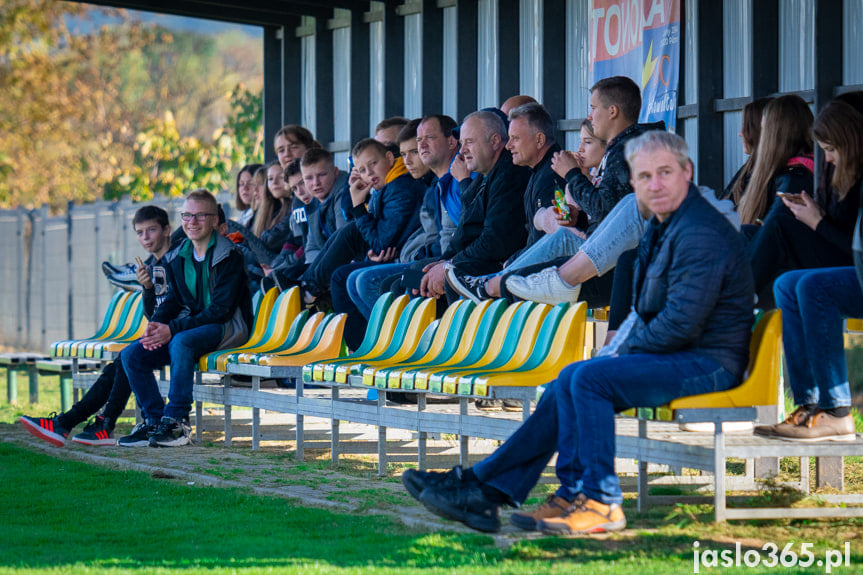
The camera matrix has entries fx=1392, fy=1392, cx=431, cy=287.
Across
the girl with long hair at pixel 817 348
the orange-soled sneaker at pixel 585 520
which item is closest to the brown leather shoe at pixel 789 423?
the girl with long hair at pixel 817 348

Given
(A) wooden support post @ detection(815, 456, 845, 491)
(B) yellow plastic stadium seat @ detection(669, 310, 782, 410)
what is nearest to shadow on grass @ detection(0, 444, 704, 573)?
(B) yellow plastic stadium seat @ detection(669, 310, 782, 410)

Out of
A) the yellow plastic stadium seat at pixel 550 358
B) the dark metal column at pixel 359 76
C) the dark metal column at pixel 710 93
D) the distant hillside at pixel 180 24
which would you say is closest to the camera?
the yellow plastic stadium seat at pixel 550 358

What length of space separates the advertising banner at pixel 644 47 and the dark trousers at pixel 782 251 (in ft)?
12.5

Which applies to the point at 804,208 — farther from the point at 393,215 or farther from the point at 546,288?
the point at 393,215

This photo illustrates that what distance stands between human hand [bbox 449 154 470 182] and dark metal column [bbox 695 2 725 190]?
6.86 feet

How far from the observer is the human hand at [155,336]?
9766 millimetres

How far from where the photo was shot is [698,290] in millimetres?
5586

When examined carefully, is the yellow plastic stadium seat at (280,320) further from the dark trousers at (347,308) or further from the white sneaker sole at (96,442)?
the white sneaker sole at (96,442)

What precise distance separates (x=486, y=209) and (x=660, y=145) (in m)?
2.83

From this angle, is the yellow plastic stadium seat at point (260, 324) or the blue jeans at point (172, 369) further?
the yellow plastic stadium seat at point (260, 324)

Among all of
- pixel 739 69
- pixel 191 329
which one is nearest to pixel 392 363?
pixel 191 329

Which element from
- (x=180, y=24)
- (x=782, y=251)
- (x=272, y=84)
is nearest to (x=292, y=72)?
(x=272, y=84)

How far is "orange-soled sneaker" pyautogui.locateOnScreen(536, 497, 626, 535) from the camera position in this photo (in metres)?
5.55

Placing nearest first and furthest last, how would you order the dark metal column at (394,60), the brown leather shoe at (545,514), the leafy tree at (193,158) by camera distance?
the brown leather shoe at (545,514), the dark metal column at (394,60), the leafy tree at (193,158)
